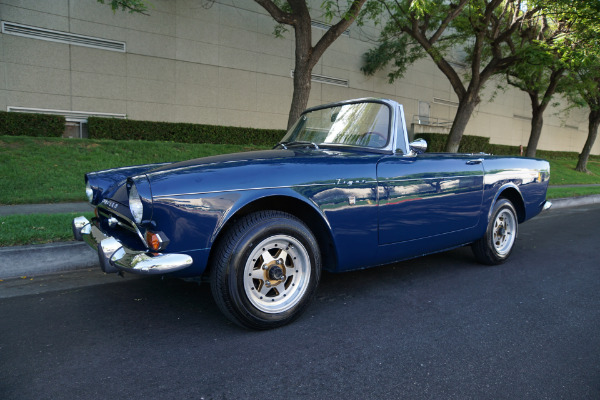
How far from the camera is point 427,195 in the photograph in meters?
3.52

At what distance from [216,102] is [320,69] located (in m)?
5.18

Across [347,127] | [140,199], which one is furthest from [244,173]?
[347,127]

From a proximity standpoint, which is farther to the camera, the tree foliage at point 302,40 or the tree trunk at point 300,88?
the tree trunk at point 300,88

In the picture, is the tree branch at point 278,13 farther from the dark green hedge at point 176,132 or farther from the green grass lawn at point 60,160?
the dark green hedge at point 176,132

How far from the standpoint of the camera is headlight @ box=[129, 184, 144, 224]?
244cm

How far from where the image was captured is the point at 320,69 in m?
17.8

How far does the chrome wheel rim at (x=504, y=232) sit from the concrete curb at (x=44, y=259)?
4324mm

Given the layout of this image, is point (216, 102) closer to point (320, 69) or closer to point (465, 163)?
point (320, 69)

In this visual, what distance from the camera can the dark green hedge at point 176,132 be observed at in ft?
39.5

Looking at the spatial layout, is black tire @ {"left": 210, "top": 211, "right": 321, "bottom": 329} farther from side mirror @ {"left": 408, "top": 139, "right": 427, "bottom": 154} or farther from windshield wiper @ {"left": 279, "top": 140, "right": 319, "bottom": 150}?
side mirror @ {"left": 408, "top": 139, "right": 427, "bottom": 154}

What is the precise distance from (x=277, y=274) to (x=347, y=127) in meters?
1.65

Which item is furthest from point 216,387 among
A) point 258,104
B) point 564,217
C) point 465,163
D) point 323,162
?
point 258,104

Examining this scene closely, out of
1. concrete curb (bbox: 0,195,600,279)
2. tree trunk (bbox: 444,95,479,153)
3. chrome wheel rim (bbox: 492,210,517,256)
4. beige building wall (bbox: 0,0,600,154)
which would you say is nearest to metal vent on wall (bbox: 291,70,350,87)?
beige building wall (bbox: 0,0,600,154)

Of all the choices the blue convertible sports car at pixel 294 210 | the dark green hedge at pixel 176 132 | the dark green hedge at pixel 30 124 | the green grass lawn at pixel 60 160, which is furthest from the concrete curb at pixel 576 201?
the dark green hedge at pixel 30 124
